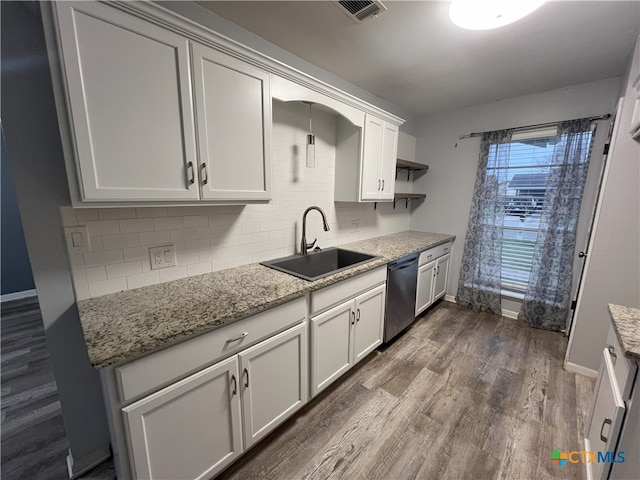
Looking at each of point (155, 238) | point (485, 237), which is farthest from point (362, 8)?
point (485, 237)

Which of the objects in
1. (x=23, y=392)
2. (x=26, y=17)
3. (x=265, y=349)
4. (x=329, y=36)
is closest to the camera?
(x=26, y=17)

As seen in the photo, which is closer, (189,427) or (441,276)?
(189,427)

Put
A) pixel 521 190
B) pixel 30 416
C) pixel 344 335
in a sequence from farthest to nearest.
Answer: pixel 521 190 < pixel 344 335 < pixel 30 416

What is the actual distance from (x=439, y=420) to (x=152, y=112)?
2.37 m

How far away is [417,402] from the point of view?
71.1 inches

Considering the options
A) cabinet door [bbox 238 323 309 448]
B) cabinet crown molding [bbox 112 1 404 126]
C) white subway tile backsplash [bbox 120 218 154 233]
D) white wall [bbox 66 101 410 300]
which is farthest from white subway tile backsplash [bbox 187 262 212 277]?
cabinet crown molding [bbox 112 1 404 126]

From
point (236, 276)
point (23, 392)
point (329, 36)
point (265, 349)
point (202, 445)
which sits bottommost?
point (23, 392)

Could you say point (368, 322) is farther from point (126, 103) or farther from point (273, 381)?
point (126, 103)

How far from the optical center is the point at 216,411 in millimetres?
1181

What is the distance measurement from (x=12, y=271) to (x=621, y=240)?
6.67 m

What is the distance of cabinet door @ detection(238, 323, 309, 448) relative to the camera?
4.22 ft

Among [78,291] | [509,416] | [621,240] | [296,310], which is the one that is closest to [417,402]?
[509,416]

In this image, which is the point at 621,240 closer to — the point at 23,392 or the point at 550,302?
the point at 550,302

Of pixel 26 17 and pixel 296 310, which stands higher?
pixel 26 17
